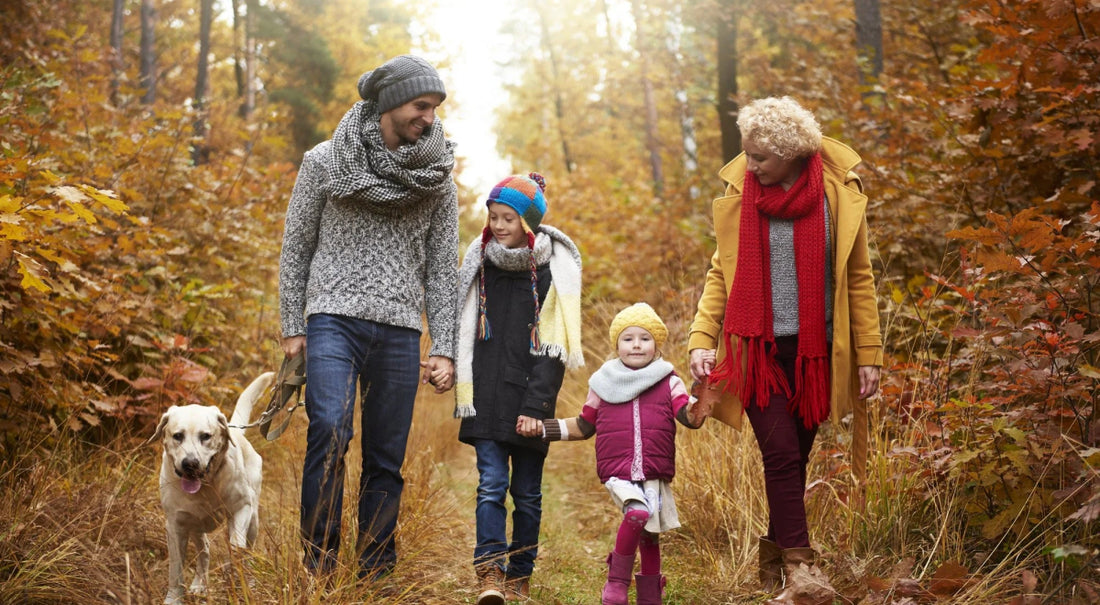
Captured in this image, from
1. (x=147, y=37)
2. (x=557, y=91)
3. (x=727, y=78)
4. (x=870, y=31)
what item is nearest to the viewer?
(x=870, y=31)

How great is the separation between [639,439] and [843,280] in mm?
990

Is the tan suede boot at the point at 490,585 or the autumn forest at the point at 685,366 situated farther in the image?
the tan suede boot at the point at 490,585

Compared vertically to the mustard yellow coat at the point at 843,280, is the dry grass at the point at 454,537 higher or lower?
lower

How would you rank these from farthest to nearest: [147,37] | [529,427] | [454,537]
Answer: [147,37] < [454,537] < [529,427]

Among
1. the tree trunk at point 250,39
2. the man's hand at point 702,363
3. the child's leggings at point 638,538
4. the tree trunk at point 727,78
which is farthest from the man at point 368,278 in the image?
the tree trunk at point 250,39

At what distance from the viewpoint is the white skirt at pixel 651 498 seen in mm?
3637

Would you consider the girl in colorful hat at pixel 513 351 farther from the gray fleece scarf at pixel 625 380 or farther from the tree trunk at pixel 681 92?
the tree trunk at pixel 681 92

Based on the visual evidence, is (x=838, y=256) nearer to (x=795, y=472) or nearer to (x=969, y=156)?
(x=795, y=472)

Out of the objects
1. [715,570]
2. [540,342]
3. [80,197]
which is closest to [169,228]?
[80,197]

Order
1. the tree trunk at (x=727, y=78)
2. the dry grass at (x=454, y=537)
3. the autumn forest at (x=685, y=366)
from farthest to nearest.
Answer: the tree trunk at (x=727, y=78)
the autumn forest at (x=685, y=366)
the dry grass at (x=454, y=537)

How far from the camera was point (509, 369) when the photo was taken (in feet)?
13.8

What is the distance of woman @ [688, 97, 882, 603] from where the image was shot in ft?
11.7

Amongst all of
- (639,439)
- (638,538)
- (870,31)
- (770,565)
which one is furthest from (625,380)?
(870,31)

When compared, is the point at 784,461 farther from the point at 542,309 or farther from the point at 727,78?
the point at 727,78
